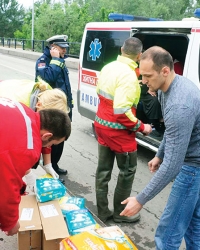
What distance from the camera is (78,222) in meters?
2.58

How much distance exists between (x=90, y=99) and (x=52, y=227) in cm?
348

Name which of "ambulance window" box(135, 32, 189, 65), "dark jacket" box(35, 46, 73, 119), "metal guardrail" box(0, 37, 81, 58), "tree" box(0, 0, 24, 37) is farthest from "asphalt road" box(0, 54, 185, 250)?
"tree" box(0, 0, 24, 37)

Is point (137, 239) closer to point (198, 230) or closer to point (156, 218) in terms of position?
point (156, 218)

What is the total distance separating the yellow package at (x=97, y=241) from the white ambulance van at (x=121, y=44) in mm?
2280

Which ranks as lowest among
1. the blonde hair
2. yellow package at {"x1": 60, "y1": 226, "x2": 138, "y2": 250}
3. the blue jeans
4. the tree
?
yellow package at {"x1": 60, "y1": 226, "x2": 138, "y2": 250}

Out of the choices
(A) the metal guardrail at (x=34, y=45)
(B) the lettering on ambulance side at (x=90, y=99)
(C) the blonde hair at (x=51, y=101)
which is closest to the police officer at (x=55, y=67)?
(B) the lettering on ambulance side at (x=90, y=99)

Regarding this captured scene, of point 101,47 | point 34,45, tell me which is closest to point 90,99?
point 101,47

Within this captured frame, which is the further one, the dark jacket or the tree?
the tree

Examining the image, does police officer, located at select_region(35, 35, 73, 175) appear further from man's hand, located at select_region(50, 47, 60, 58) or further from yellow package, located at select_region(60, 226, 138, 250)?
yellow package, located at select_region(60, 226, 138, 250)

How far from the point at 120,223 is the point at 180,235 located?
1.09 metres

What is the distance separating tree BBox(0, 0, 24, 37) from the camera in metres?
57.5

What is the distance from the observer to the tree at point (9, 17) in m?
57.5

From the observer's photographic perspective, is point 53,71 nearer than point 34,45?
Yes

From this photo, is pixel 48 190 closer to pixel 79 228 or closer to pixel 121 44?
pixel 79 228
